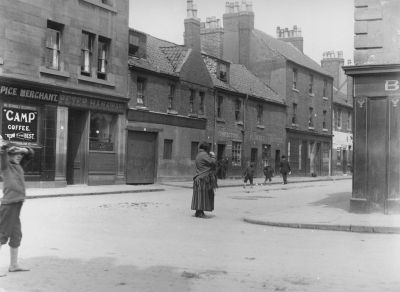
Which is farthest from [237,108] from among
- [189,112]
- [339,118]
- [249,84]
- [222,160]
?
[339,118]

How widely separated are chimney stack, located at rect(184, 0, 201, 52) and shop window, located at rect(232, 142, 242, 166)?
7410 millimetres

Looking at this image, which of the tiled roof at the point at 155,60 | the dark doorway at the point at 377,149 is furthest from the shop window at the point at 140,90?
the dark doorway at the point at 377,149

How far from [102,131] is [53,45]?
15.7 ft

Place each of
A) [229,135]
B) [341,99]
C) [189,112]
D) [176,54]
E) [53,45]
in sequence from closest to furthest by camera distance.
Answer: [53,45], [189,112], [176,54], [229,135], [341,99]

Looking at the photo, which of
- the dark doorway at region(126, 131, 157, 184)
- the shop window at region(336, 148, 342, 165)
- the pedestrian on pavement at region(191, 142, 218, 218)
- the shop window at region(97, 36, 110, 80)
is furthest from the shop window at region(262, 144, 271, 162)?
the pedestrian on pavement at region(191, 142, 218, 218)

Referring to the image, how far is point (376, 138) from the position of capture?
1362cm

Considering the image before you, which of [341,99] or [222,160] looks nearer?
[222,160]

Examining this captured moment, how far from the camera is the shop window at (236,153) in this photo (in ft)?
120

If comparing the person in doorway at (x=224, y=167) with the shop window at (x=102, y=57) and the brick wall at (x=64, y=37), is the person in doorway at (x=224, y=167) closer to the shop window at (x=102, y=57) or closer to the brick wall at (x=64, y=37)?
the brick wall at (x=64, y=37)

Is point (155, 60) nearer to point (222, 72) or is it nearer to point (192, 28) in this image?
point (192, 28)

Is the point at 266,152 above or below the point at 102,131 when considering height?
below

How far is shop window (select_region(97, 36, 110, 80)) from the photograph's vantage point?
25.4 metres

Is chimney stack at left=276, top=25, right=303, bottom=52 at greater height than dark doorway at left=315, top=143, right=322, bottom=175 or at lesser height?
greater

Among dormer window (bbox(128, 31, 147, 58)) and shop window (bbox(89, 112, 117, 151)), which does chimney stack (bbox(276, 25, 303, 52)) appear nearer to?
dormer window (bbox(128, 31, 147, 58))
